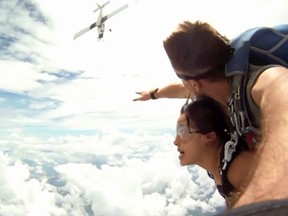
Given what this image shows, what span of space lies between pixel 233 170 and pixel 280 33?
1.22m

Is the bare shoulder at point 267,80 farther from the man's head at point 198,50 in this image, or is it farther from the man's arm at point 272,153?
the man's head at point 198,50

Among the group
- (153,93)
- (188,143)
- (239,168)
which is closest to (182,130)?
(188,143)

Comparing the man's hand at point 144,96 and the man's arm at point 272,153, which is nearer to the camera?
the man's arm at point 272,153

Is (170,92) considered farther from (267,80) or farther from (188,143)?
(267,80)

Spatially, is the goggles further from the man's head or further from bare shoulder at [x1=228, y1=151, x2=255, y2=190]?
the man's head

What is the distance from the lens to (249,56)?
110 inches

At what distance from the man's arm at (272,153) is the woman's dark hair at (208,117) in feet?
5.75

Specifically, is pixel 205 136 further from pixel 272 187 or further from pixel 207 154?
pixel 272 187

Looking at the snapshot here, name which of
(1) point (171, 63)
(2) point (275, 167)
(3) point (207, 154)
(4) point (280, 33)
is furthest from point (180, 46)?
(2) point (275, 167)

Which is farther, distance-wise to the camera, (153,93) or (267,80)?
(153,93)

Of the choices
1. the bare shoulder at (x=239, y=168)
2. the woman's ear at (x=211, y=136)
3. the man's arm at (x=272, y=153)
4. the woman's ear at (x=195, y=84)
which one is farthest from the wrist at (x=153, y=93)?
the man's arm at (x=272, y=153)

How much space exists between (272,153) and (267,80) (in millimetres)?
993

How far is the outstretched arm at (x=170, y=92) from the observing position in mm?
4846

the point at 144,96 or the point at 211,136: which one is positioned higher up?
the point at 144,96
